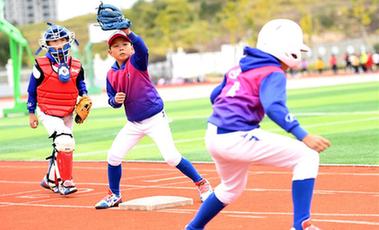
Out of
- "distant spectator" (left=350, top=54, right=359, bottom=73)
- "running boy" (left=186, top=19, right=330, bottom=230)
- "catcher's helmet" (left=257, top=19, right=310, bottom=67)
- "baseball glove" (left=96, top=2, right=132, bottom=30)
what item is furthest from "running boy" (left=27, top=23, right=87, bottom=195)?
"distant spectator" (left=350, top=54, right=359, bottom=73)

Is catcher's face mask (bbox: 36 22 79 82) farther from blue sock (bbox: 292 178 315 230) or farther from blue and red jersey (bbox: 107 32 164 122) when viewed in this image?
blue sock (bbox: 292 178 315 230)

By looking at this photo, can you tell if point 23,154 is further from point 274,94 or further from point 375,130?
point 274,94

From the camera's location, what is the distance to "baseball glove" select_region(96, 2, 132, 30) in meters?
11.4

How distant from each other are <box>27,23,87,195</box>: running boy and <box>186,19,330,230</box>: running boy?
5.08 meters

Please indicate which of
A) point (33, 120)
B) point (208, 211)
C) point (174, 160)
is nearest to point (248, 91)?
point (208, 211)

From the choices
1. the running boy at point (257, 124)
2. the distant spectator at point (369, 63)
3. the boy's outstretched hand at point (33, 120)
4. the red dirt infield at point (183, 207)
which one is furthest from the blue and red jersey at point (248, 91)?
the distant spectator at point (369, 63)

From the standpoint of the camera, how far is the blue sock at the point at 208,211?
9.50 m

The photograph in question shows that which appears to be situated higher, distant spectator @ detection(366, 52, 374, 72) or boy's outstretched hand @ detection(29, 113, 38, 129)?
boy's outstretched hand @ detection(29, 113, 38, 129)

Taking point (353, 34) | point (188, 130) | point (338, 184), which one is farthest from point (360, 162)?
point (353, 34)

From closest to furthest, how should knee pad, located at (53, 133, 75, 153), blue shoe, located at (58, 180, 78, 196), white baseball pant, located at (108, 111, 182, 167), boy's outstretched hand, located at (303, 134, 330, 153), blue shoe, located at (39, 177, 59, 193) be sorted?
boy's outstretched hand, located at (303, 134, 330, 153), white baseball pant, located at (108, 111, 182, 167), knee pad, located at (53, 133, 75, 153), blue shoe, located at (58, 180, 78, 196), blue shoe, located at (39, 177, 59, 193)

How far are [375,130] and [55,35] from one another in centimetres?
926

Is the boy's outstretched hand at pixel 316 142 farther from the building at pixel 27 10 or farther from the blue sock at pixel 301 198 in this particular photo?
the building at pixel 27 10

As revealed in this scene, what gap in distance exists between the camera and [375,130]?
2173 cm

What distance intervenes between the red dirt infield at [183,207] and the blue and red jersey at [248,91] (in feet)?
5.39
